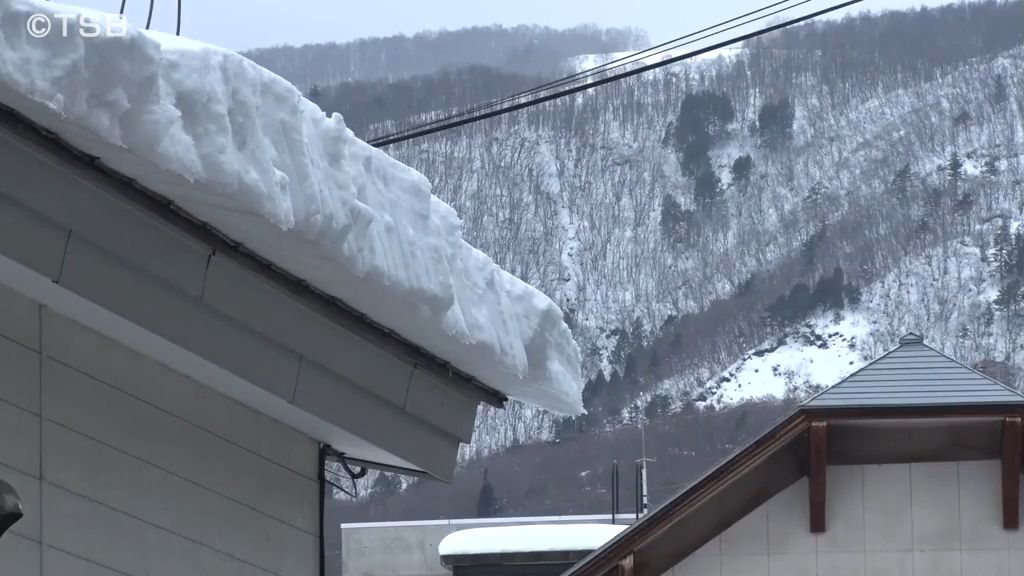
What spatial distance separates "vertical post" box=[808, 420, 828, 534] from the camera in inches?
398

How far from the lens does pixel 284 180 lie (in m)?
3.01

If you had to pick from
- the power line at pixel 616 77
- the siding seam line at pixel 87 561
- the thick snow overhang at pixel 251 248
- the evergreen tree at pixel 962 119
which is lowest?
the siding seam line at pixel 87 561

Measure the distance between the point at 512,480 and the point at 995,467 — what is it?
299 ft

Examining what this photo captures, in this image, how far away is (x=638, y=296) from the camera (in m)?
138

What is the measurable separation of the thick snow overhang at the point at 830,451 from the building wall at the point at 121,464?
20.5 ft

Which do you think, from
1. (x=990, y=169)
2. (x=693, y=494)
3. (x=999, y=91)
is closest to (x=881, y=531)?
(x=693, y=494)

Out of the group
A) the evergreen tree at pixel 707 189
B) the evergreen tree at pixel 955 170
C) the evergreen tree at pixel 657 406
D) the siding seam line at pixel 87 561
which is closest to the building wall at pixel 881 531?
the siding seam line at pixel 87 561

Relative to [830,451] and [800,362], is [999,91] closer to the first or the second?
[800,362]

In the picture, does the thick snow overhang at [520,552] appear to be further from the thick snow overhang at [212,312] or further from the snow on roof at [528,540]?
the thick snow overhang at [212,312]

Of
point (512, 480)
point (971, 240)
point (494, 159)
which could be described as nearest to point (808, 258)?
point (971, 240)

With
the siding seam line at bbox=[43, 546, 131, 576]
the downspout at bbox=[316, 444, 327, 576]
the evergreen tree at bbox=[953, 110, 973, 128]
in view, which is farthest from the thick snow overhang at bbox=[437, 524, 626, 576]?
the evergreen tree at bbox=[953, 110, 973, 128]

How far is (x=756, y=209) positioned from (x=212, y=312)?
14598 cm

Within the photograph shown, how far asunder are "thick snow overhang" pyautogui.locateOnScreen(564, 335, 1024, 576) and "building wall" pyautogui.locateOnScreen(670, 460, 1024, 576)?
8 cm

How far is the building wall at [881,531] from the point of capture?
404 inches
